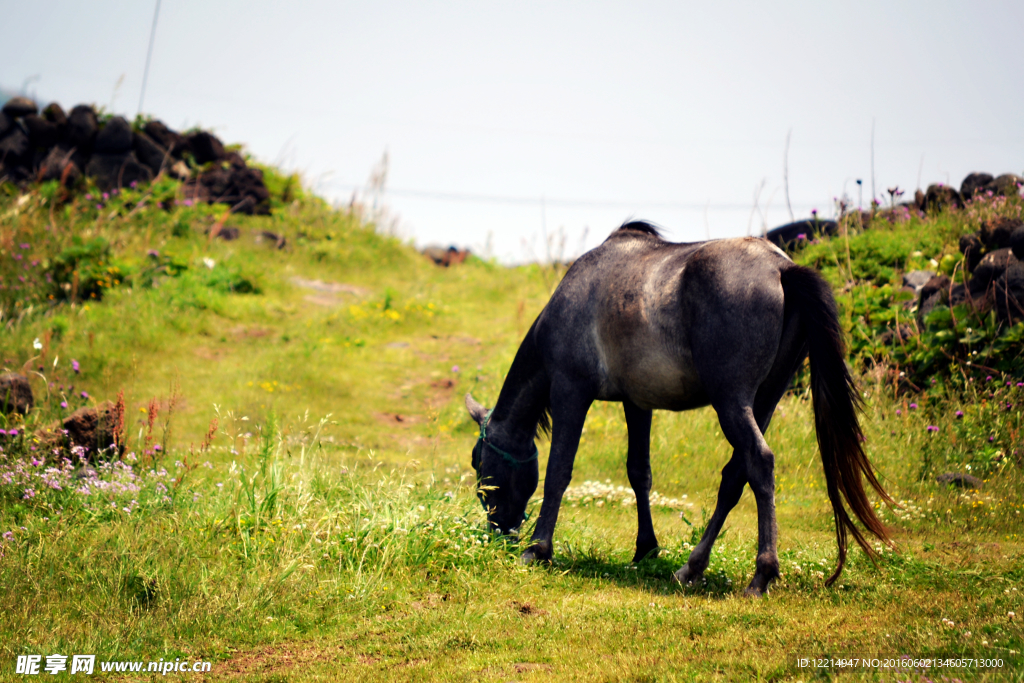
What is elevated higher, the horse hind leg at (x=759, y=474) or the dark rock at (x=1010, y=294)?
the dark rock at (x=1010, y=294)

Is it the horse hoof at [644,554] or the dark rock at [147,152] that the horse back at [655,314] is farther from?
the dark rock at [147,152]

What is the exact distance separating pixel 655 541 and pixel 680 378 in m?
1.45

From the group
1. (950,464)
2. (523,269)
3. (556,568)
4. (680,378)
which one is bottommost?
(556,568)

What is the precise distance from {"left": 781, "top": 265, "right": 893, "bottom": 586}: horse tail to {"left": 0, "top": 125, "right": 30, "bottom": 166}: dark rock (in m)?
19.1

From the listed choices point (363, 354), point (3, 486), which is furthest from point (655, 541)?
point (363, 354)

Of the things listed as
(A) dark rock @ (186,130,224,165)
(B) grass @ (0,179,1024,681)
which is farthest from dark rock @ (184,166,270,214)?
(B) grass @ (0,179,1024,681)

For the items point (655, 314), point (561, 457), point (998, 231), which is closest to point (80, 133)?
point (561, 457)

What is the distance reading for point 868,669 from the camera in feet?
11.0

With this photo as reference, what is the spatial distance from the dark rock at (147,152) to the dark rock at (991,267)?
58.7 ft

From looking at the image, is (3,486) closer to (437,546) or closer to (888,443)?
(437,546)

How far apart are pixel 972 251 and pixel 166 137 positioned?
61.7ft

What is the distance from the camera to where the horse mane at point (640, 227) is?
591 centimetres

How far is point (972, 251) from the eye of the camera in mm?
9352

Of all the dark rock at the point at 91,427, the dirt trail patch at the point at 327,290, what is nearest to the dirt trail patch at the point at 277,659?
the dark rock at the point at 91,427
